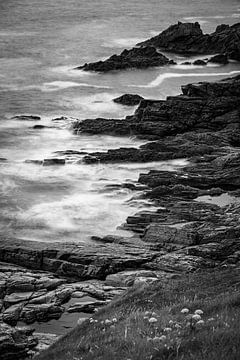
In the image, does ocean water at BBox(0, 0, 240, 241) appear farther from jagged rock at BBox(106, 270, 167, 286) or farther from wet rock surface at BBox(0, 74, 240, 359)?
jagged rock at BBox(106, 270, 167, 286)

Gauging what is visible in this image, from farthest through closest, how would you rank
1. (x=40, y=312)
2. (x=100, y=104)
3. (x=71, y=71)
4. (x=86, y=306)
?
(x=71, y=71)
(x=100, y=104)
(x=86, y=306)
(x=40, y=312)

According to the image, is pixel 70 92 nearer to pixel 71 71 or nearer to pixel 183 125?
pixel 71 71

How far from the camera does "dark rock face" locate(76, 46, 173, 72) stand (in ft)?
258

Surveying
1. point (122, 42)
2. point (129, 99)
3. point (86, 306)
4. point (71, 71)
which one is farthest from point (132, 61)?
point (86, 306)

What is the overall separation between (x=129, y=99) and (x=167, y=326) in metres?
50.7

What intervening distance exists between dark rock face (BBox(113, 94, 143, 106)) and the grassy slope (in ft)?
141

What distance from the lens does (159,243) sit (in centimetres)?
3228

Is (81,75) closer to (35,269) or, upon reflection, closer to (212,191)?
(212,191)

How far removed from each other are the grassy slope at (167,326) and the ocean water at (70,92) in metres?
15.1

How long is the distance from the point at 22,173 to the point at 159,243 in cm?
1743

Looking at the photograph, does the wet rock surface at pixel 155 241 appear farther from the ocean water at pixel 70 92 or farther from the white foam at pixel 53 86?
the white foam at pixel 53 86

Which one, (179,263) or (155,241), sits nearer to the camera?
(179,263)

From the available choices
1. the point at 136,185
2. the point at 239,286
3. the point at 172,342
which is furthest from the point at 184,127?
the point at 172,342

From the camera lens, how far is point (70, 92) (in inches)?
2739
